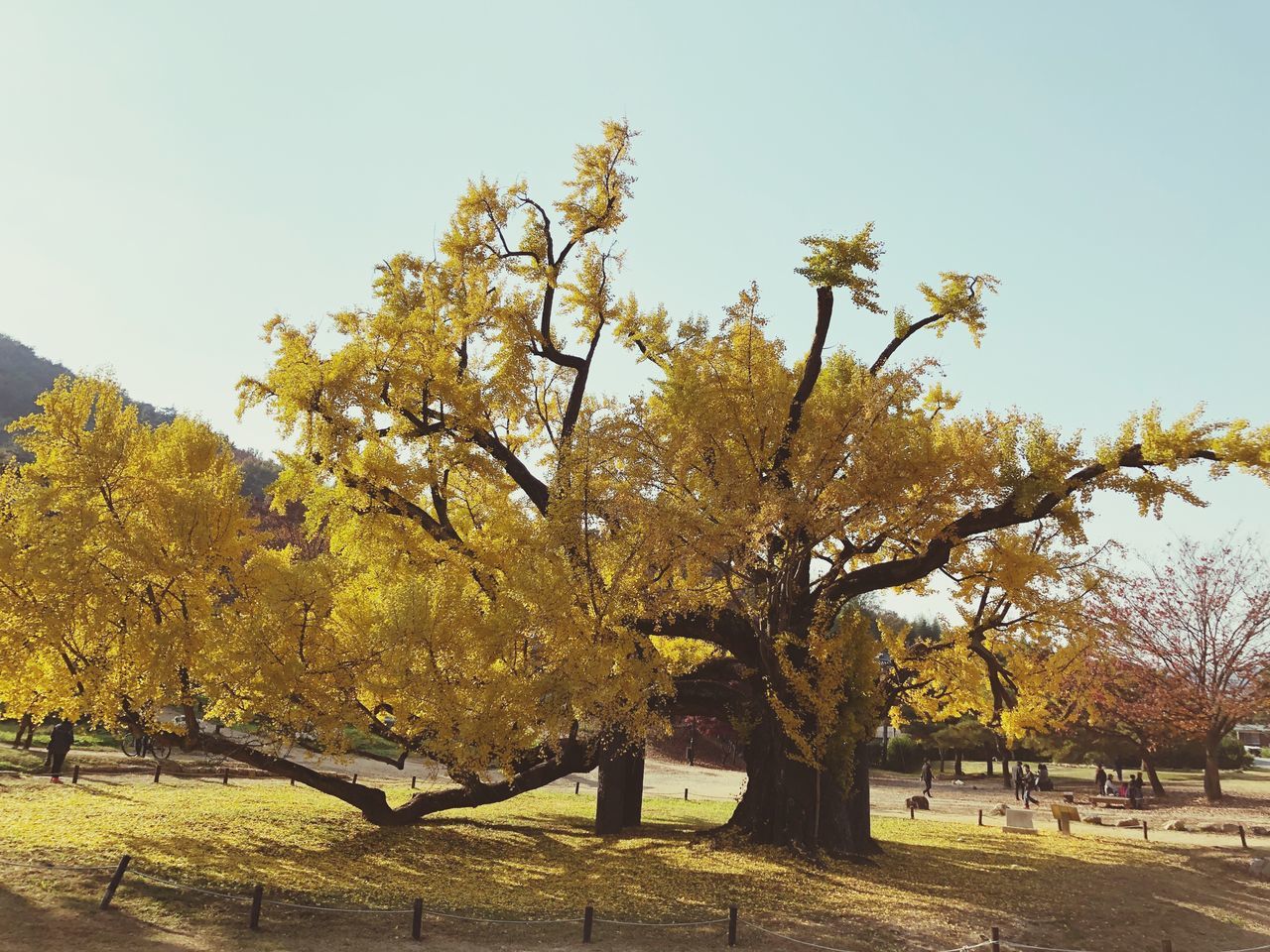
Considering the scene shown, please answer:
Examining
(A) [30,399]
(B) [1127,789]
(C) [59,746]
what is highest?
(A) [30,399]

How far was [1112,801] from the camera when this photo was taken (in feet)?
96.3

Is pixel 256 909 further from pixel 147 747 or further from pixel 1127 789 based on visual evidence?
pixel 1127 789

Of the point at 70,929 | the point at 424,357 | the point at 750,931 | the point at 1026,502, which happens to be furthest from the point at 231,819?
the point at 1026,502

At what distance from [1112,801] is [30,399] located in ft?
382

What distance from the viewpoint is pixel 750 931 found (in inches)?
402

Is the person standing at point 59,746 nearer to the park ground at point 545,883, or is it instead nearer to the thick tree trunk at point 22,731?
the park ground at point 545,883

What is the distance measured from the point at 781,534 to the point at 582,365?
21.0 ft

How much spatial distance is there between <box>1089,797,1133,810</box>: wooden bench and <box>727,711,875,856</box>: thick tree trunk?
18.9 m

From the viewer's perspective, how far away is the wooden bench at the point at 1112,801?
2898 centimetres

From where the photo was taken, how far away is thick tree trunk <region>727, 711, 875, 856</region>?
14805 millimetres

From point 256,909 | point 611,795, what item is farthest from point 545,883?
point 611,795

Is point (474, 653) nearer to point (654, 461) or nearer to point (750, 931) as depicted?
point (654, 461)

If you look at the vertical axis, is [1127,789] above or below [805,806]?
below

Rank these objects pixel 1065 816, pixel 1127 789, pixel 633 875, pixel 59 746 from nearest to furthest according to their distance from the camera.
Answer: pixel 633 875
pixel 59 746
pixel 1065 816
pixel 1127 789
